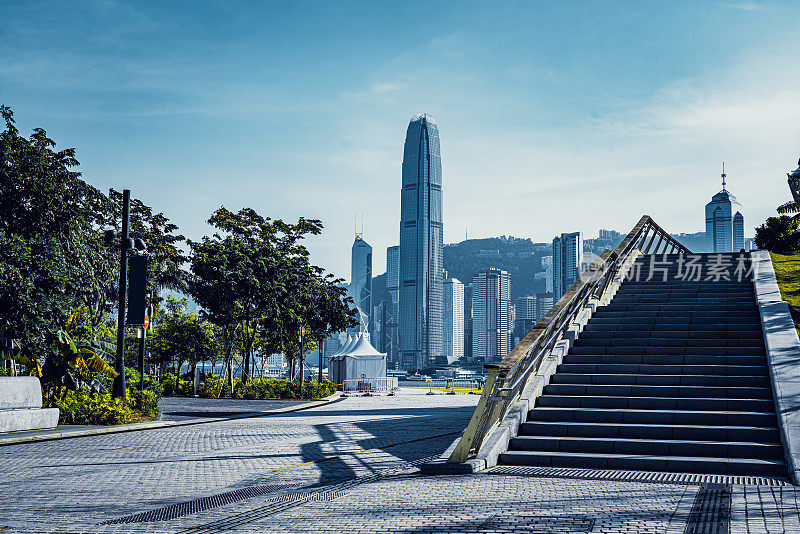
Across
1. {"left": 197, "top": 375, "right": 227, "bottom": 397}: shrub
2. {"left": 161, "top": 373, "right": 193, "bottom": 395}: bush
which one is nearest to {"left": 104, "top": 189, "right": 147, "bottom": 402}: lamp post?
{"left": 197, "top": 375, "right": 227, "bottom": 397}: shrub

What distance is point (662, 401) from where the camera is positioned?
11141 millimetres

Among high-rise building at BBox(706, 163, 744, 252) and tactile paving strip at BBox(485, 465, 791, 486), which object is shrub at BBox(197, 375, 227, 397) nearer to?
tactile paving strip at BBox(485, 465, 791, 486)

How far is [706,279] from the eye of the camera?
67.1 ft

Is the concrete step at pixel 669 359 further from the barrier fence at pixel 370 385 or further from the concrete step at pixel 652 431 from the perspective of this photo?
the barrier fence at pixel 370 385

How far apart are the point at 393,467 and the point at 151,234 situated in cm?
3014

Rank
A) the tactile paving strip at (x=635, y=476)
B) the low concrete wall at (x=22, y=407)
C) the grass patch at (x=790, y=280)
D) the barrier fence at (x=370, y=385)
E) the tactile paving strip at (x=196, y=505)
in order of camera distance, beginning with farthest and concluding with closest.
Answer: the barrier fence at (x=370, y=385) < the grass patch at (x=790, y=280) < the low concrete wall at (x=22, y=407) < the tactile paving strip at (x=635, y=476) < the tactile paving strip at (x=196, y=505)

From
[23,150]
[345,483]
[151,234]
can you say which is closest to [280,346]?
[151,234]

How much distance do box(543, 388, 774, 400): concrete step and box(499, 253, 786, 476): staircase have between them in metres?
0.02

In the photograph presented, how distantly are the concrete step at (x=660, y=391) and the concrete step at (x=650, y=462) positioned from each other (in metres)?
1.99

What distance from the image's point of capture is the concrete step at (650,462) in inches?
352

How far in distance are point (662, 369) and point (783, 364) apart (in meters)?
1.86

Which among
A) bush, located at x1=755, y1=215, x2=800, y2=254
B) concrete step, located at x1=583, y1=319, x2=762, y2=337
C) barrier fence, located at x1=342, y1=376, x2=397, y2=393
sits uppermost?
bush, located at x1=755, y1=215, x2=800, y2=254

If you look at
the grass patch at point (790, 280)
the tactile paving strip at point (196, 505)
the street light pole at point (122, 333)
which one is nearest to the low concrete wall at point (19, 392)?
the street light pole at point (122, 333)

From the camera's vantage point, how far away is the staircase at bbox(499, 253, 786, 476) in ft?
31.5
